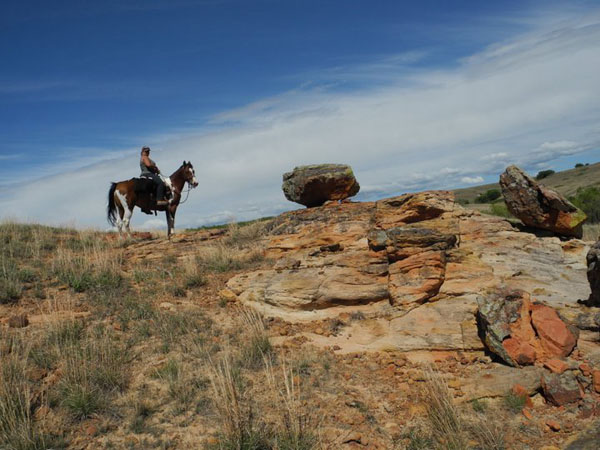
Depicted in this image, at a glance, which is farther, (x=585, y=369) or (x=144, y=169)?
(x=144, y=169)

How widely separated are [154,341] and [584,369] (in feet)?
23.8

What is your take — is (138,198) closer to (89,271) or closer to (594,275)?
(89,271)

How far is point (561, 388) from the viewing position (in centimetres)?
617

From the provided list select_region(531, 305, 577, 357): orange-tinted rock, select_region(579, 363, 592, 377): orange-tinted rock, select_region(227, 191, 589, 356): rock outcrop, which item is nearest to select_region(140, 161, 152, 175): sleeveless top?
select_region(227, 191, 589, 356): rock outcrop

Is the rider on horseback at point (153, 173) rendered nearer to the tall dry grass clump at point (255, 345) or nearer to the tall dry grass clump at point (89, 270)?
the tall dry grass clump at point (89, 270)

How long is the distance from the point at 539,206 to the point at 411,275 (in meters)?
3.63

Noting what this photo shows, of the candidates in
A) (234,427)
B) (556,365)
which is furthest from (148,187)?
(556,365)

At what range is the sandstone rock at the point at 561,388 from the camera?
6.09 m

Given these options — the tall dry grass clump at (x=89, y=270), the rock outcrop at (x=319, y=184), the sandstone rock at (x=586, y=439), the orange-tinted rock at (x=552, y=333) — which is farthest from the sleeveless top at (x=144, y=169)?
the sandstone rock at (x=586, y=439)

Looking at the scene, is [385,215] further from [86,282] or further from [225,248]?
[86,282]

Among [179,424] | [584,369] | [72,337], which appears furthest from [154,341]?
[584,369]

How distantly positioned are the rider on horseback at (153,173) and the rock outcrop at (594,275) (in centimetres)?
Result: 1349

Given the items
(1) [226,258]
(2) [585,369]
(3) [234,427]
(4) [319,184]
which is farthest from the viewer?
(4) [319,184]

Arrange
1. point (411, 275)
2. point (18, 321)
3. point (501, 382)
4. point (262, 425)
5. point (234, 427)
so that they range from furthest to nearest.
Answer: point (411, 275) → point (18, 321) → point (501, 382) → point (262, 425) → point (234, 427)
